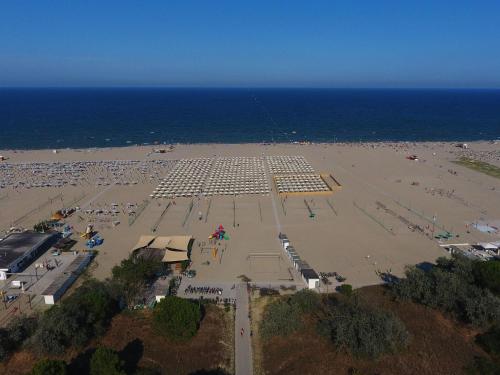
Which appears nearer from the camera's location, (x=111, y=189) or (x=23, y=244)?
(x=23, y=244)

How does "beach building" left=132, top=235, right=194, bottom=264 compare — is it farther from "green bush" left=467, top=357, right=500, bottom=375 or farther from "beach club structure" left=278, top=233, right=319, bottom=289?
"green bush" left=467, top=357, right=500, bottom=375

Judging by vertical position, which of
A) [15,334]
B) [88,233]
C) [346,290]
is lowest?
[88,233]

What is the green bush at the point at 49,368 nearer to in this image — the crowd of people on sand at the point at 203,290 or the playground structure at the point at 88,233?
the crowd of people on sand at the point at 203,290

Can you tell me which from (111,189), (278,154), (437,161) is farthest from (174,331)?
(437,161)

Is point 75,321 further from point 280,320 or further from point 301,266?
point 301,266

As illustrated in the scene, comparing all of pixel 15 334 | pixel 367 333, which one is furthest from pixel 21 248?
pixel 367 333

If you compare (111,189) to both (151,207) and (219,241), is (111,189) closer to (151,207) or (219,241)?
(151,207)

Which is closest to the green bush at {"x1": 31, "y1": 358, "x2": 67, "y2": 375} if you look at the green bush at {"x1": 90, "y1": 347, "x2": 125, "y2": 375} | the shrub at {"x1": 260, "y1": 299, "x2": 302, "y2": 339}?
the green bush at {"x1": 90, "y1": 347, "x2": 125, "y2": 375}
